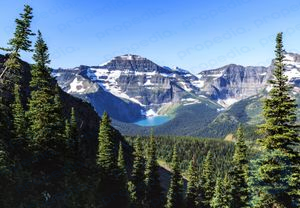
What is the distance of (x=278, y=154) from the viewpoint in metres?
28.4

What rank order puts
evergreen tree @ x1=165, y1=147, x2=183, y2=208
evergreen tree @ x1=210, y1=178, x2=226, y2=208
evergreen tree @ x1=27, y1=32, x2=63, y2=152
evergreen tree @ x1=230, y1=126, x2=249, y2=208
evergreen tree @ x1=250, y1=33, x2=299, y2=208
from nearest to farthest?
evergreen tree @ x1=250, y1=33, x2=299, y2=208, evergreen tree @ x1=27, y1=32, x2=63, y2=152, evergreen tree @ x1=230, y1=126, x2=249, y2=208, evergreen tree @ x1=210, y1=178, x2=226, y2=208, evergreen tree @ x1=165, y1=147, x2=183, y2=208

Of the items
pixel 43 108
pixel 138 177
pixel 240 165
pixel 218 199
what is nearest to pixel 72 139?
pixel 43 108

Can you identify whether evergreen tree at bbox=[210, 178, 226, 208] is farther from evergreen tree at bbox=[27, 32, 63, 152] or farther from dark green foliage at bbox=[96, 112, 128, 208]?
evergreen tree at bbox=[27, 32, 63, 152]

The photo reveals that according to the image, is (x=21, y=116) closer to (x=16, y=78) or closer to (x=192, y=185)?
(x=16, y=78)

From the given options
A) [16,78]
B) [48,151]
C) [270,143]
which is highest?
[16,78]

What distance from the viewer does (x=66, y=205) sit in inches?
1569

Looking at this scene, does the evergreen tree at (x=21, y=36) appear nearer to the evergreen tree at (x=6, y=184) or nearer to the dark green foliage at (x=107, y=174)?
the evergreen tree at (x=6, y=184)

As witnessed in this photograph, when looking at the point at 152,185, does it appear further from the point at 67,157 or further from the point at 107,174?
the point at 67,157

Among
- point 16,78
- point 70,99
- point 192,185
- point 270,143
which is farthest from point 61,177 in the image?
point 70,99

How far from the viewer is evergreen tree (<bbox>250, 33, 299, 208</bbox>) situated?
94.4ft

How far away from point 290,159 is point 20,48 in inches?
1057

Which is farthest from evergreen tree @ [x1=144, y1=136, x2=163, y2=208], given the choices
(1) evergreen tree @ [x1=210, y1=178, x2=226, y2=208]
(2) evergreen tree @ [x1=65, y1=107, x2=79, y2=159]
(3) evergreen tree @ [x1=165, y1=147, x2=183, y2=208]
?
(2) evergreen tree @ [x1=65, y1=107, x2=79, y2=159]

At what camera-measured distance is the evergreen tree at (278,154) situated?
2877 centimetres

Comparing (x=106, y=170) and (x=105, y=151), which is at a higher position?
(x=105, y=151)
